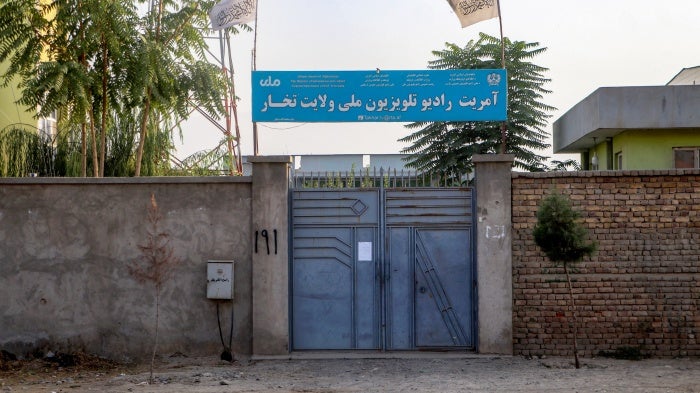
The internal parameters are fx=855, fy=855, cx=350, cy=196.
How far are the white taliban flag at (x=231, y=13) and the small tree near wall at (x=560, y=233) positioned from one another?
6295mm

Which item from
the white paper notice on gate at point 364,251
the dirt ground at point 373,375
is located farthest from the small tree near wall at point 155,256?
the white paper notice on gate at point 364,251

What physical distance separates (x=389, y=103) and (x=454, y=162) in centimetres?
653

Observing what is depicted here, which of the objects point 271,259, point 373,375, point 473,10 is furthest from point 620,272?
point 473,10

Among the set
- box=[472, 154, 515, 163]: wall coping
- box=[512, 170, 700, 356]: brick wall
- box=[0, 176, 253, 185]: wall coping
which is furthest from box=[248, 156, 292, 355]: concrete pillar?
box=[512, 170, 700, 356]: brick wall

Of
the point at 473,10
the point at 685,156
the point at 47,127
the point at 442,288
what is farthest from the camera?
the point at 47,127

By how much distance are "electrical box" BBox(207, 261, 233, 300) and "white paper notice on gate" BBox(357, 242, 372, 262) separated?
175 cm

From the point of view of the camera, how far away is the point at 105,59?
1372cm

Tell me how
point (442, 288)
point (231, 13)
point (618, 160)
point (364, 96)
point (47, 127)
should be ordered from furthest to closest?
1. point (47, 127)
2. point (618, 160)
3. point (231, 13)
4. point (364, 96)
5. point (442, 288)

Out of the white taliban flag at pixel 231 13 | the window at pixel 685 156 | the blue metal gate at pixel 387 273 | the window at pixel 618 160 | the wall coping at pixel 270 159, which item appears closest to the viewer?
the wall coping at pixel 270 159

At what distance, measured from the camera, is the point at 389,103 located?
13055mm

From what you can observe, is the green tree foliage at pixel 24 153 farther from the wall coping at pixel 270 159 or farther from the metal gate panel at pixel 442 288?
the metal gate panel at pixel 442 288

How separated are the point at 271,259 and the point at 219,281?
749mm

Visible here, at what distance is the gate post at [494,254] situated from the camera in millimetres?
11344

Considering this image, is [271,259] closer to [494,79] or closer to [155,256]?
[155,256]
